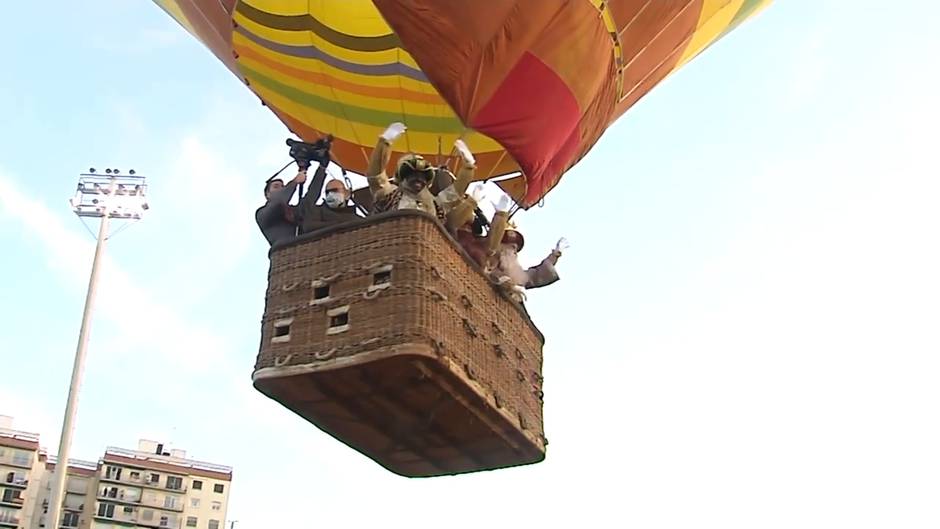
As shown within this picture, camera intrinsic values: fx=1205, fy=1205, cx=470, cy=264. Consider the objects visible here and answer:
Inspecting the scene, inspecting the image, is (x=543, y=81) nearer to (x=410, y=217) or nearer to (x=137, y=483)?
(x=410, y=217)

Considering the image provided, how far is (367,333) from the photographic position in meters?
4.13

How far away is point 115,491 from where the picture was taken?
45.4 meters

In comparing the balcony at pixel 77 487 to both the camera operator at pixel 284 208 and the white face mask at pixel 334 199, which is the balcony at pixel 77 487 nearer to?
the camera operator at pixel 284 208

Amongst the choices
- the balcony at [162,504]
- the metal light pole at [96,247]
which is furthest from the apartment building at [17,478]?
the metal light pole at [96,247]

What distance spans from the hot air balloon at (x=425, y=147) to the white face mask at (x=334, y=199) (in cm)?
25

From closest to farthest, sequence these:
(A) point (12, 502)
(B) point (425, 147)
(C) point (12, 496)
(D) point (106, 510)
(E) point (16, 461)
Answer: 1. (B) point (425, 147)
2. (C) point (12, 496)
3. (A) point (12, 502)
4. (E) point (16, 461)
5. (D) point (106, 510)

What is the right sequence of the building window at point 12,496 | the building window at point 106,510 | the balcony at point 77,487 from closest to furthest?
the building window at point 12,496 < the building window at point 106,510 < the balcony at point 77,487

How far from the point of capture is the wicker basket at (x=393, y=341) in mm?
4125

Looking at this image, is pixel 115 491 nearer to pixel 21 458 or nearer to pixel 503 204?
pixel 21 458

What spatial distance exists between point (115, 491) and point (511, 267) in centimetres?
4337

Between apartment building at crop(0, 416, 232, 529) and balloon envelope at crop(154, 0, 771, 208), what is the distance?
41.7 metres

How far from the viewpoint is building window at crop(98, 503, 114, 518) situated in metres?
45.3

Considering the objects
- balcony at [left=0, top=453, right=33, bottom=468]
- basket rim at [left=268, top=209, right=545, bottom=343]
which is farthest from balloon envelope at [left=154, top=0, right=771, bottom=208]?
balcony at [left=0, top=453, right=33, bottom=468]

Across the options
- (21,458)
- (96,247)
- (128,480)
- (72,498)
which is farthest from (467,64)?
(72,498)
